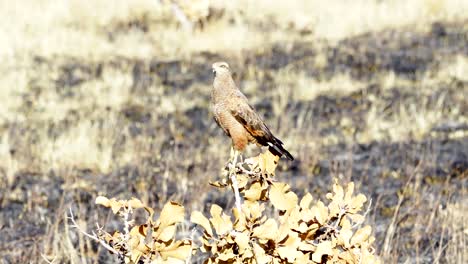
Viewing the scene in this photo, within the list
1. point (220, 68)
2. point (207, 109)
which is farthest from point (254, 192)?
point (207, 109)

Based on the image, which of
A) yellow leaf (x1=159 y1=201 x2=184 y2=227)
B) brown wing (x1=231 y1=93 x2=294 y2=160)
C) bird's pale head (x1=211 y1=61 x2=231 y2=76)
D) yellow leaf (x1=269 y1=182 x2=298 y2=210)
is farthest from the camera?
brown wing (x1=231 y1=93 x2=294 y2=160)

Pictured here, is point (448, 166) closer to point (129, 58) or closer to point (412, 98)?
point (412, 98)

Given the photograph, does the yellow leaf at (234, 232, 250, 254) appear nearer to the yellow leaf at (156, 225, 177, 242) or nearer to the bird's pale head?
the yellow leaf at (156, 225, 177, 242)

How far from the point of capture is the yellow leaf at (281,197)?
2107 mm

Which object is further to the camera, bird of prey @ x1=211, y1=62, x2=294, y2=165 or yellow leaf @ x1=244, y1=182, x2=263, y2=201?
bird of prey @ x1=211, y1=62, x2=294, y2=165

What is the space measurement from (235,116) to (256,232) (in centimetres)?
93

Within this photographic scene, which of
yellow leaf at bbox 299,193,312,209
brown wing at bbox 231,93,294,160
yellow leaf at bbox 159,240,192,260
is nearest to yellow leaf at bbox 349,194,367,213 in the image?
yellow leaf at bbox 299,193,312,209

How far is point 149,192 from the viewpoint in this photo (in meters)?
6.94

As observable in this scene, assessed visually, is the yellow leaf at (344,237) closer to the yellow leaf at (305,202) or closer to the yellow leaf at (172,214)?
the yellow leaf at (305,202)

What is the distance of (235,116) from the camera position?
2.88 m

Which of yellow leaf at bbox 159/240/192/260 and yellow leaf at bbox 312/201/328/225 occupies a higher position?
yellow leaf at bbox 312/201/328/225

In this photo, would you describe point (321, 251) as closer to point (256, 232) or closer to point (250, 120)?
point (256, 232)

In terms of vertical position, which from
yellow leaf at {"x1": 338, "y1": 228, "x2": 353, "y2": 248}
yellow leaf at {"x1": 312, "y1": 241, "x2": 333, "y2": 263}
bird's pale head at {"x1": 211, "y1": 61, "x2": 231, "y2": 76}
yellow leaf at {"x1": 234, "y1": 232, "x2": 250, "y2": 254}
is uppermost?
bird's pale head at {"x1": 211, "y1": 61, "x2": 231, "y2": 76}

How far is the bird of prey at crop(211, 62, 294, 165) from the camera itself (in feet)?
8.68
